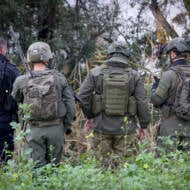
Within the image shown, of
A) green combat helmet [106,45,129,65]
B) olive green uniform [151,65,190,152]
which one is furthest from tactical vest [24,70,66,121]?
olive green uniform [151,65,190,152]

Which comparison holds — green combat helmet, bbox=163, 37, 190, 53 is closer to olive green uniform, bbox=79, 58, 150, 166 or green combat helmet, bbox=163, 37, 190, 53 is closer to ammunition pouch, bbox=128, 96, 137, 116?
olive green uniform, bbox=79, 58, 150, 166

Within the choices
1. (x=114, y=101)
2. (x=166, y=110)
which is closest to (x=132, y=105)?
(x=114, y=101)

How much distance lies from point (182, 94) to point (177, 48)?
0.51 metres

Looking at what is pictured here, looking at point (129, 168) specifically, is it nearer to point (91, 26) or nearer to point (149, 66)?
point (149, 66)

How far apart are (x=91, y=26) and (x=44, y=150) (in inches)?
243

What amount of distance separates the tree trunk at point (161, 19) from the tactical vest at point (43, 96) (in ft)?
20.1

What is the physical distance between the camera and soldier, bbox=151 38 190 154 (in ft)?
20.5

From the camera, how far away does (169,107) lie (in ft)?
20.7

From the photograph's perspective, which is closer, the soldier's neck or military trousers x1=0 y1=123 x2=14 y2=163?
the soldier's neck

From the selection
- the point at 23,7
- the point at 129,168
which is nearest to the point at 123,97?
the point at 129,168

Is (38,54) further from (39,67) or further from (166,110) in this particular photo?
(166,110)

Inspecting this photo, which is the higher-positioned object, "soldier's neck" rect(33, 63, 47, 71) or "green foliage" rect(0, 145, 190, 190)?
"soldier's neck" rect(33, 63, 47, 71)

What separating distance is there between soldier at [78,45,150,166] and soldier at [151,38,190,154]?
0.74ft

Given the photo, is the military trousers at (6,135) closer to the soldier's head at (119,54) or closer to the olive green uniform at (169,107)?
the soldier's head at (119,54)
